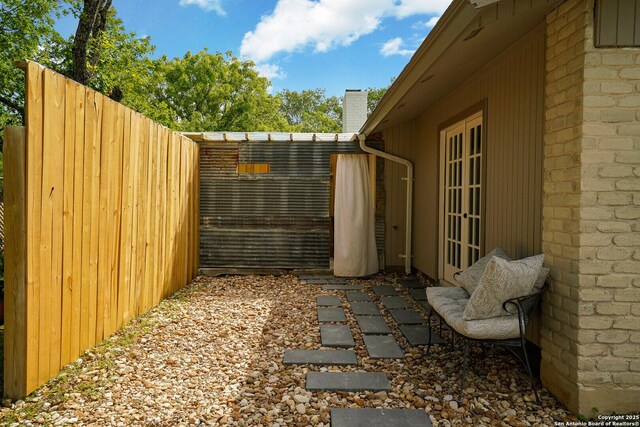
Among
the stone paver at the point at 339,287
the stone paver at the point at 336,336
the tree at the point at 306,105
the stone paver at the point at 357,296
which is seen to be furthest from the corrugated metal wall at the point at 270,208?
the tree at the point at 306,105

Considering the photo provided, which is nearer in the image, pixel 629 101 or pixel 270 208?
pixel 629 101

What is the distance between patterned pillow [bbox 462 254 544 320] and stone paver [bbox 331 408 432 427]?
2.45 feet

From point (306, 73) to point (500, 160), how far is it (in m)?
26.0

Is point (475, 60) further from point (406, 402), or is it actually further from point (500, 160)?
point (406, 402)

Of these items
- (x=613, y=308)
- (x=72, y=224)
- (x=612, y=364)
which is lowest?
(x=612, y=364)

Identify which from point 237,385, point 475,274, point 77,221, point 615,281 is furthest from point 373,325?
point 77,221

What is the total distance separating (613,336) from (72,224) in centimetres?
358

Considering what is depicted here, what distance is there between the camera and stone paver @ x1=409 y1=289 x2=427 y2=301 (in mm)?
5344

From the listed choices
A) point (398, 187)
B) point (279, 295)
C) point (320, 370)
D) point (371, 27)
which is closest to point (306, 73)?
point (371, 27)

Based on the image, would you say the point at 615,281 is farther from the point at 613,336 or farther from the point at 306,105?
the point at 306,105

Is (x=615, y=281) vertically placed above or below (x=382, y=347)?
above

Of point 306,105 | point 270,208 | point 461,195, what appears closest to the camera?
point 461,195

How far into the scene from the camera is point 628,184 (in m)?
2.41

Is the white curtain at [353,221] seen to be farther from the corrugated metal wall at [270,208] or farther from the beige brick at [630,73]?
the beige brick at [630,73]
